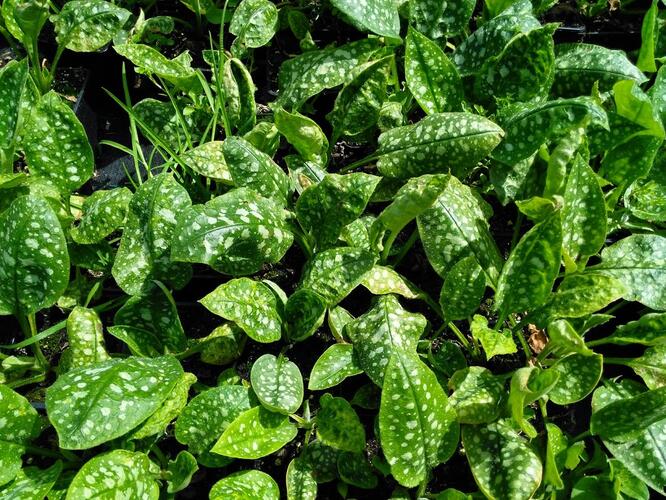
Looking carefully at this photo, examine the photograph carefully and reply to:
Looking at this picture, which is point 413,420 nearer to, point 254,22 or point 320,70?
point 320,70

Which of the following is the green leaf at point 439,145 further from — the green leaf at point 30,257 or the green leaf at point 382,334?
the green leaf at point 30,257

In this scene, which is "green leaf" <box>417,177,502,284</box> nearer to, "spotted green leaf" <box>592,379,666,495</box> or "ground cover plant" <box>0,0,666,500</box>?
"ground cover plant" <box>0,0,666,500</box>

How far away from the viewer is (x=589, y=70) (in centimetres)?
201

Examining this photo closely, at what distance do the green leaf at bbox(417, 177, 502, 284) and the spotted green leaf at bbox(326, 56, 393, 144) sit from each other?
15.4 inches

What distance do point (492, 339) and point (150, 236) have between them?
2.96ft

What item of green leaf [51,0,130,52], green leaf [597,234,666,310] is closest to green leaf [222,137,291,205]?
green leaf [51,0,130,52]

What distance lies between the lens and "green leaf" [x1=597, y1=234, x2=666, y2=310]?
175 centimetres

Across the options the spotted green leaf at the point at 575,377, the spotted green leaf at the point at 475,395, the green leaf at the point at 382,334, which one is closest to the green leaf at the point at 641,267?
the spotted green leaf at the point at 575,377

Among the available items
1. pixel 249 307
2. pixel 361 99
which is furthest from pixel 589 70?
pixel 249 307

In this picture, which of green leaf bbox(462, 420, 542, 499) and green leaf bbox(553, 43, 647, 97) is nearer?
green leaf bbox(462, 420, 542, 499)

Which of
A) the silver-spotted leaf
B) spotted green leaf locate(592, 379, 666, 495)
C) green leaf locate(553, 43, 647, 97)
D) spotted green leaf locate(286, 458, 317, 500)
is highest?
green leaf locate(553, 43, 647, 97)

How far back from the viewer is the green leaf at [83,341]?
1.59m

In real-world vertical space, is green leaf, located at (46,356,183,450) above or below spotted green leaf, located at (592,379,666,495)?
above

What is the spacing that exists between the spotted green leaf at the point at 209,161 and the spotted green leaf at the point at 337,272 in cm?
41
